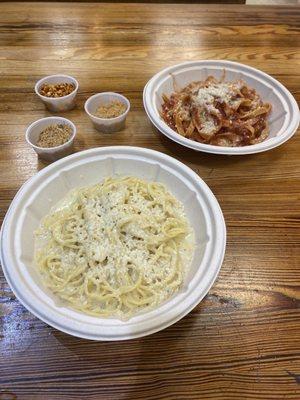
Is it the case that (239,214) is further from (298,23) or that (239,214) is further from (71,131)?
(298,23)

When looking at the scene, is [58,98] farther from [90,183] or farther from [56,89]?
[90,183]

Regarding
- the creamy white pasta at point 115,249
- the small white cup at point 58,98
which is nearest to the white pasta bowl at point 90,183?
the creamy white pasta at point 115,249

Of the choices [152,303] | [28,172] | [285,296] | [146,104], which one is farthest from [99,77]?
[285,296]

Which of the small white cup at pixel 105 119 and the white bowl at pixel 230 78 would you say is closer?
the white bowl at pixel 230 78

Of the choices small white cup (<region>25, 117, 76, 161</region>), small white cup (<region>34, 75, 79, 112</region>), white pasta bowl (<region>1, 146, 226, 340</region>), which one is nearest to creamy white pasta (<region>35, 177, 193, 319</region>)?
white pasta bowl (<region>1, 146, 226, 340</region>)

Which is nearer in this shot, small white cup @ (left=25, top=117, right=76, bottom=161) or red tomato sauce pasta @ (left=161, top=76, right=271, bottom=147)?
small white cup @ (left=25, top=117, right=76, bottom=161)

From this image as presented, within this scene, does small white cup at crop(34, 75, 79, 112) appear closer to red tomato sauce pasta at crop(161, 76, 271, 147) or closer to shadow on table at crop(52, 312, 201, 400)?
red tomato sauce pasta at crop(161, 76, 271, 147)

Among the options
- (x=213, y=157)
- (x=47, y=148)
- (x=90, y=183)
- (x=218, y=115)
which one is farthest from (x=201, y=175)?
(x=47, y=148)

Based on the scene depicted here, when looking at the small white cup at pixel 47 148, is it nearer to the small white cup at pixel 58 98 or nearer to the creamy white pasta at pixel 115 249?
the small white cup at pixel 58 98
